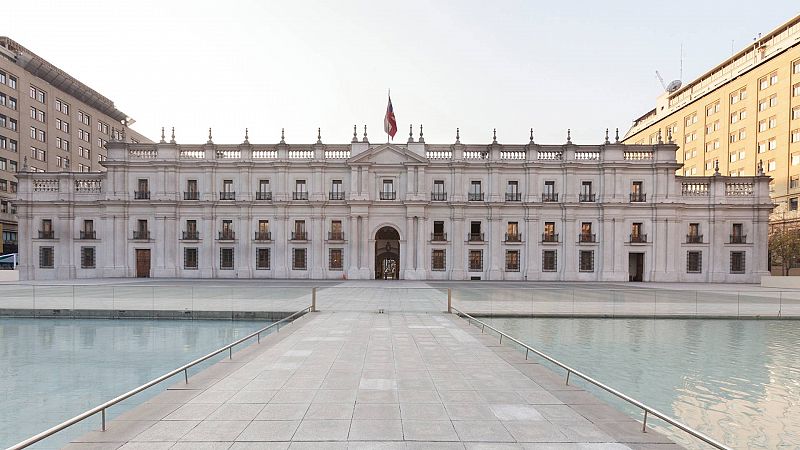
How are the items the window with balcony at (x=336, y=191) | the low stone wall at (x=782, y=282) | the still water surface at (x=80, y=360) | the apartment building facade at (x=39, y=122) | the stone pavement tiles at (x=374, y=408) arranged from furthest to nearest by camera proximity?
the apartment building facade at (x=39, y=122)
the window with balcony at (x=336, y=191)
the low stone wall at (x=782, y=282)
the still water surface at (x=80, y=360)
the stone pavement tiles at (x=374, y=408)

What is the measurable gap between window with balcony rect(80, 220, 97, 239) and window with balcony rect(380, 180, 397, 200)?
102ft

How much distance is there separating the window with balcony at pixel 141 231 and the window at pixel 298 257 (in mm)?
15473

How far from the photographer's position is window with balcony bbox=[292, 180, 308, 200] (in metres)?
43.1

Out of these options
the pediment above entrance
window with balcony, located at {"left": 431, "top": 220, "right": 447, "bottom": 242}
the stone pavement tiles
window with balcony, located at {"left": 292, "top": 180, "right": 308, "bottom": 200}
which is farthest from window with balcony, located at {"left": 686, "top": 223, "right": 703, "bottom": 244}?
the stone pavement tiles

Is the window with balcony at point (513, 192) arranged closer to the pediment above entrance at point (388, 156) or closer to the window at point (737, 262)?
the pediment above entrance at point (388, 156)

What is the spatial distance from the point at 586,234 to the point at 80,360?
139ft

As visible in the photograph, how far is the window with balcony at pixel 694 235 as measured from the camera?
41.6 meters

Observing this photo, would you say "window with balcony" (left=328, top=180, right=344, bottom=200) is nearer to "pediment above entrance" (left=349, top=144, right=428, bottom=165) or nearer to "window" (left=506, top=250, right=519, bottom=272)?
"pediment above entrance" (left=349, top=144, right=428, bottom=165)

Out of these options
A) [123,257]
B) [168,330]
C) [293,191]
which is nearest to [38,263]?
[123,257]

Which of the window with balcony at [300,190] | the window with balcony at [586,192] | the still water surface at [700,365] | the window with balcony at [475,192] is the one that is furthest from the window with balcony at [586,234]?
the window with balcony at [300,190]

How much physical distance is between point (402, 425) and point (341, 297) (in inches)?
698

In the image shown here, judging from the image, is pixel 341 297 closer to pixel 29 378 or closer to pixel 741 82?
pixel 29 378

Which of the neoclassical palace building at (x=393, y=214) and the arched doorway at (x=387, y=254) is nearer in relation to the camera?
the neoclassical palace building at (x=393, y=214)

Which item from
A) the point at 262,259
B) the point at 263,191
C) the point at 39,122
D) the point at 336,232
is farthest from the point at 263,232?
the point at 39,122
